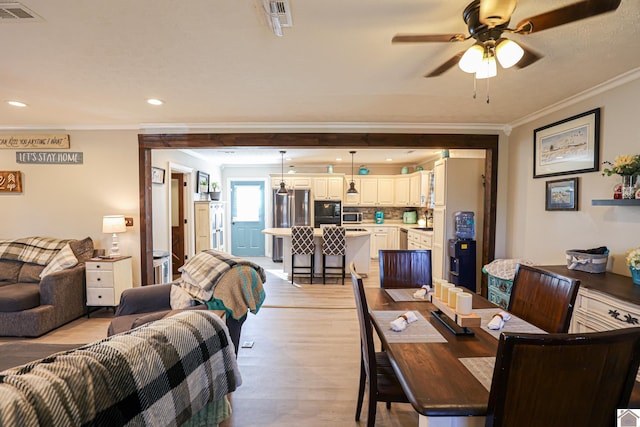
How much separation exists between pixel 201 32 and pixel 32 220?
3.97 meters

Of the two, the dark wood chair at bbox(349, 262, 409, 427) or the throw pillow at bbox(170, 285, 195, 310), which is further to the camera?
the throw pillow at bbox(170, 285, 195, 310)

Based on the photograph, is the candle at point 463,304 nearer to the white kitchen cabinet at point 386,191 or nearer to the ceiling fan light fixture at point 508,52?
the ceiling fan light fixture at point 508,52

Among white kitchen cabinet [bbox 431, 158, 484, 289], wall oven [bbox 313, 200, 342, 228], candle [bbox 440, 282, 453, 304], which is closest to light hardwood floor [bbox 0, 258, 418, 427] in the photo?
candle [bbox 440, 282, 453, 304]

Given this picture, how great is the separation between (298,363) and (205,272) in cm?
113

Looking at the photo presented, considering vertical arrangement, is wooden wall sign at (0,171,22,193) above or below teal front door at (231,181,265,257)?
above

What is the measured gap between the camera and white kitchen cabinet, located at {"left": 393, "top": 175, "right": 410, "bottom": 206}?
6.98 meters

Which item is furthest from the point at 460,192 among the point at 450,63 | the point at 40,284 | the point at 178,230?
the point at 40,284

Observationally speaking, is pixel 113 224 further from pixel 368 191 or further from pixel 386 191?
pixel 386 191

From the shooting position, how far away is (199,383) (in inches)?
44.7

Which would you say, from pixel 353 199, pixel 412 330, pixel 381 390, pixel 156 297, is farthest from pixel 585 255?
pixel 353 199

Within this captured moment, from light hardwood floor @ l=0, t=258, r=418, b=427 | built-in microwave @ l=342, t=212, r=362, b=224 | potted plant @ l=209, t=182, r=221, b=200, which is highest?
potted plant @ l=209, t=182, r=221, b=200

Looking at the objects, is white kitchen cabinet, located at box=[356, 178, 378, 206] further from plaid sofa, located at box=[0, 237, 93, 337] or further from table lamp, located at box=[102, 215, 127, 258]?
plaid sofa, located at box=[0, 237, 93, 337]

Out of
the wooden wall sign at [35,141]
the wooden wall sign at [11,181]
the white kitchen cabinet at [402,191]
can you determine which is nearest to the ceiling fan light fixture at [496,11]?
the wooden wall sign at [35,141]

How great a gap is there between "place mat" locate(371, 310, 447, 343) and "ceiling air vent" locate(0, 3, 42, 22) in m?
2.50
